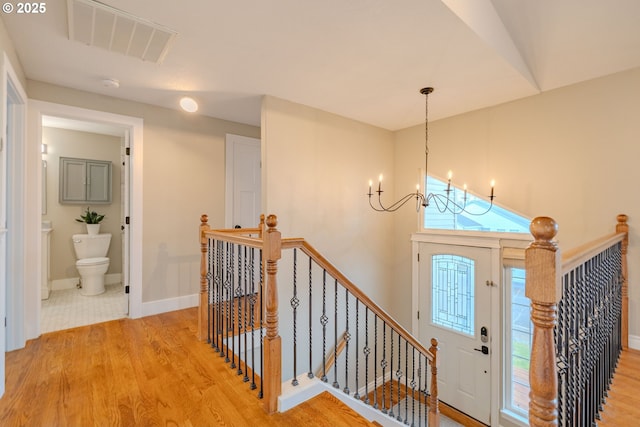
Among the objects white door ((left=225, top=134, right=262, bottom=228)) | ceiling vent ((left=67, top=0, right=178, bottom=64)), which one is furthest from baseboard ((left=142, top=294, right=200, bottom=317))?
ceiling vent ((left=67, top=0, right=178, bottom=64))

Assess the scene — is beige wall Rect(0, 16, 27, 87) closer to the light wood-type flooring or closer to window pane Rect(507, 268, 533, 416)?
the light wood-type flooring

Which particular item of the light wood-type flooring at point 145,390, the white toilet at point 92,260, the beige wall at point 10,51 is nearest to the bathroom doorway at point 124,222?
the white toilet at point 92,260

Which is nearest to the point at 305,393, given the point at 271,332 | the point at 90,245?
the point at 271,332

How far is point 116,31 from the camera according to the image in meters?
1.99

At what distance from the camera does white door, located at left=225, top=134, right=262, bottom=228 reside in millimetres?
3916

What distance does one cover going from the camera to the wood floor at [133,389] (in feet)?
5.53

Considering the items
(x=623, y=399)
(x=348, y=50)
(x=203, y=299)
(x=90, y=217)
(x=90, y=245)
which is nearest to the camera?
(x=623, y=399)

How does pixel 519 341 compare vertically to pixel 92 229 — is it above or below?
below

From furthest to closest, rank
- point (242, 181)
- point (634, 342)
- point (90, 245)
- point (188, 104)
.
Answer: point (90, 245), point (242, 181), point (188, 104), point (634, 342)

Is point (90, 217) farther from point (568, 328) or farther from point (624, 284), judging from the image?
point (624, 284)

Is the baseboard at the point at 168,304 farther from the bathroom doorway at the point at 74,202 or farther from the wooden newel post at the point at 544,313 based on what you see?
the wooden newel post at the point at 544,313

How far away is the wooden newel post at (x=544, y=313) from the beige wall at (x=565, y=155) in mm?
2555

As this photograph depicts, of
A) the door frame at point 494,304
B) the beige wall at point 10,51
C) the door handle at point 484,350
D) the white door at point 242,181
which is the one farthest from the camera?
the white door at point 242,181

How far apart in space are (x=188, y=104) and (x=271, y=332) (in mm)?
2645
